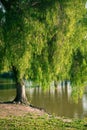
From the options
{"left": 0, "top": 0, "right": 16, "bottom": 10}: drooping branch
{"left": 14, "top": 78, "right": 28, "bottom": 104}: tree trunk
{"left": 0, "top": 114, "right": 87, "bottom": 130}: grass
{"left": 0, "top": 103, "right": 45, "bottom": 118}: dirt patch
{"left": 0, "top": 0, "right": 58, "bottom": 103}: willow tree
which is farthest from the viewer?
{"left": 14, "top": 78, "right": 28, "bottom": 104}: tree trunk

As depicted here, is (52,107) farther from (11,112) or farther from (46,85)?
(11,112)

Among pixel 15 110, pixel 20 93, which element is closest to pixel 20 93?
pixel 20 93

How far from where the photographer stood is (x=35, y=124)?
42.4ft

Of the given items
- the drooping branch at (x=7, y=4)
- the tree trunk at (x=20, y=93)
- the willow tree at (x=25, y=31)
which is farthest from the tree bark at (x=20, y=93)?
the drooping branch at (x=7, y=4)

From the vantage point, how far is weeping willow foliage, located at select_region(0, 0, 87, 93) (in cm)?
1515

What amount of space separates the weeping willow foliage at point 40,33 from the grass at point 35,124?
2.55 meters

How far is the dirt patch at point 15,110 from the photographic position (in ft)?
50.9

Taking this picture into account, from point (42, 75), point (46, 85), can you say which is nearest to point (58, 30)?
point (42, 75)

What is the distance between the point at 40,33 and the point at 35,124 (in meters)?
4.53

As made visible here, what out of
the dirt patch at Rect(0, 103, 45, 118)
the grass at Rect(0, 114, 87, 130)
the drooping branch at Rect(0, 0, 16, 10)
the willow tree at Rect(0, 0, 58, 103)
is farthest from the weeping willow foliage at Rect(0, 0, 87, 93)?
the grass at Rect(0, 114, 87, 130)

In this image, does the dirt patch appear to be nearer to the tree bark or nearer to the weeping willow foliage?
the tree bark

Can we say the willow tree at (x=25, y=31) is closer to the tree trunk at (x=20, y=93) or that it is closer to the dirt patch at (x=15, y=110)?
the dirt patch at (x=15, y=110)

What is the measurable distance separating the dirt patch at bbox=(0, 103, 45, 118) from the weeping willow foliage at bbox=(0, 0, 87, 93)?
182 cm

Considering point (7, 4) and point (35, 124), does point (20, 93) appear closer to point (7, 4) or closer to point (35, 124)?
point (7, 4)
